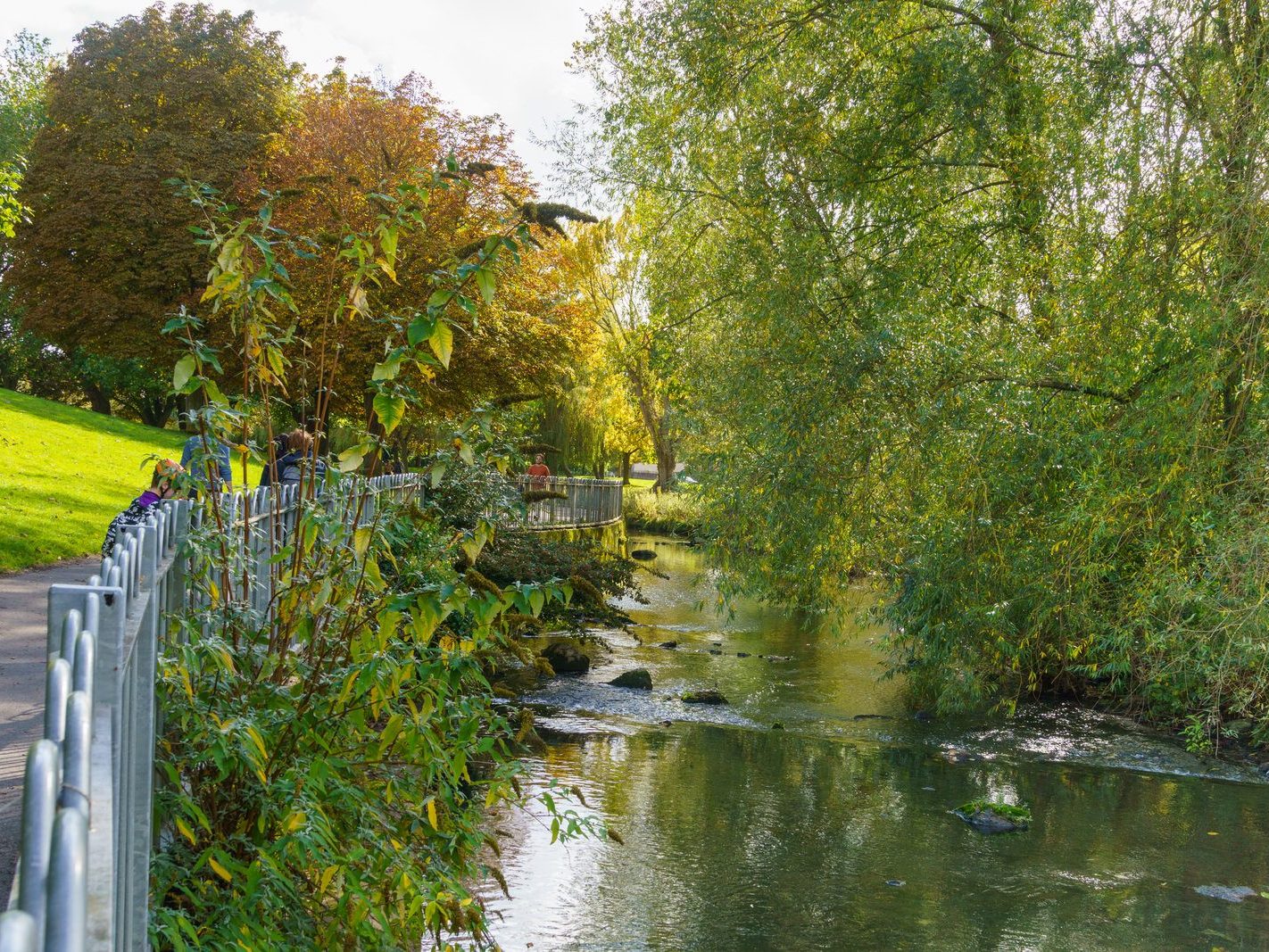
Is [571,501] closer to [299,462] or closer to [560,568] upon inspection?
[560,568]

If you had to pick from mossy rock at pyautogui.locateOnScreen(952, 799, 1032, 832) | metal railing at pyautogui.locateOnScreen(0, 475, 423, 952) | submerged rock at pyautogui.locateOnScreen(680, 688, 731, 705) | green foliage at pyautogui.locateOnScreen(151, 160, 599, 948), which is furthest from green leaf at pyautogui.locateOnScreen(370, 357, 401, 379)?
submerged rock at pyautogui.locateOnScreen(680, 688, 731, 705)

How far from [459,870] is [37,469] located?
19414mm

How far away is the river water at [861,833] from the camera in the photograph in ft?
24.0

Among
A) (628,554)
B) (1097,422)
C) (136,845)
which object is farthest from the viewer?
(628,554)

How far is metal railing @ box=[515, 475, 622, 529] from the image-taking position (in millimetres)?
22922

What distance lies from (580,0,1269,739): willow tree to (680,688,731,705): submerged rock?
7.14 feet

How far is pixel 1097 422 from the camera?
10.1m

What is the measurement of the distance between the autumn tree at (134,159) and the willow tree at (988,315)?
17.8 m

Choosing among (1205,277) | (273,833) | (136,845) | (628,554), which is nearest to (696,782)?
(1205,277)

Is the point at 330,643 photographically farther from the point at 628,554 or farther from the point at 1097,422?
the point at 628,554

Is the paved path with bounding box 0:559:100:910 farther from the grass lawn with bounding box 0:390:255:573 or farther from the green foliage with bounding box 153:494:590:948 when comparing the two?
the grass lawn with bounding box 0:390:255:573

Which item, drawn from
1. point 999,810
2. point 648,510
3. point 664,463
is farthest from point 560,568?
point 664,463

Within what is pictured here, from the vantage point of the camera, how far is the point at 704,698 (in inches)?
554

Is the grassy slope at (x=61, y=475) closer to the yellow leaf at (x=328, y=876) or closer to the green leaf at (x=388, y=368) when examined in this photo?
the green leaf at (x=388, y=368)
